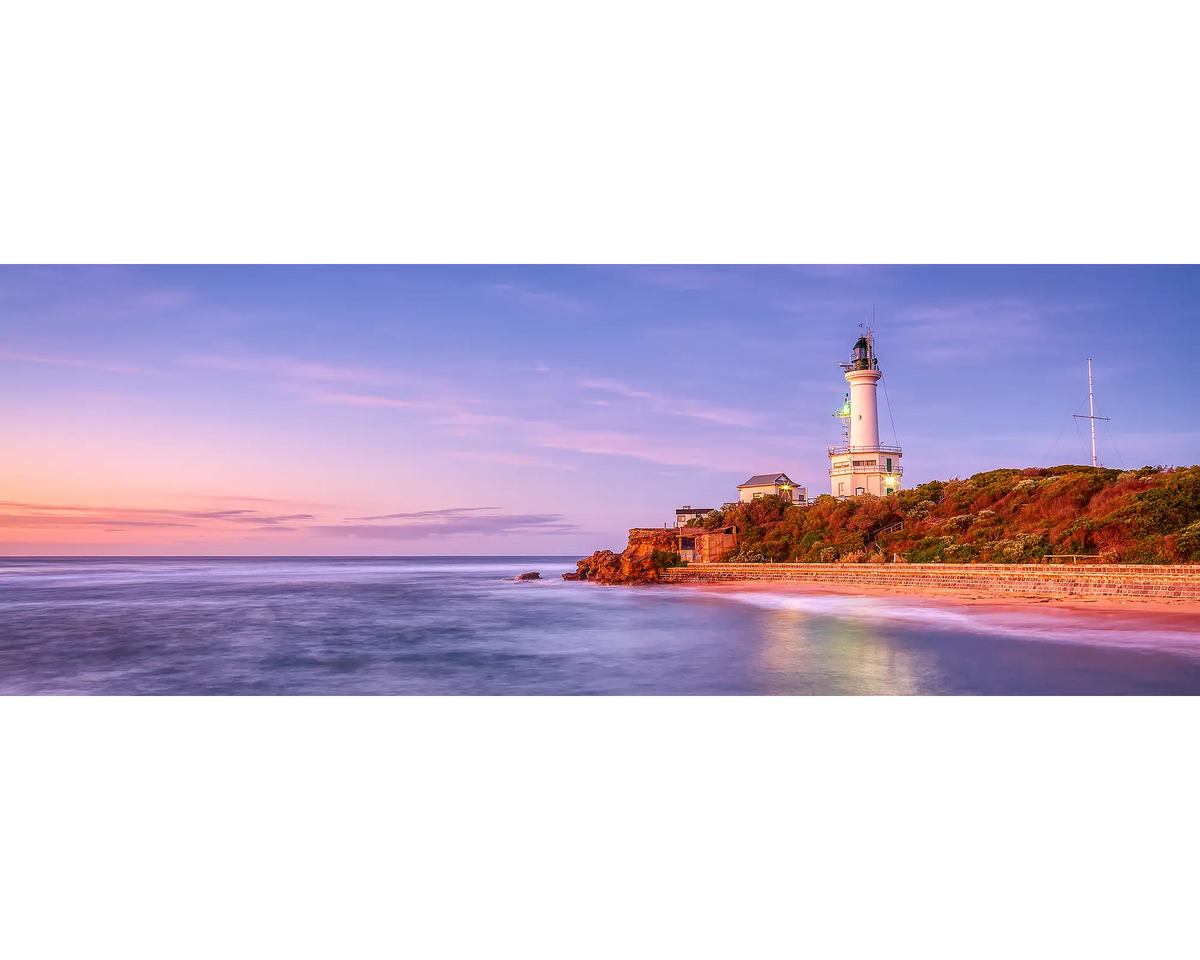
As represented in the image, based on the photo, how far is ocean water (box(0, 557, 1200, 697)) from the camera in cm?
841

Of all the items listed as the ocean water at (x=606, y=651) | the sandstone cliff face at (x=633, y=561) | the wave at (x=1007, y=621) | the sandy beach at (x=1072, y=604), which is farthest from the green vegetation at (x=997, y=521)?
the ocean water at (x=606, y=651)

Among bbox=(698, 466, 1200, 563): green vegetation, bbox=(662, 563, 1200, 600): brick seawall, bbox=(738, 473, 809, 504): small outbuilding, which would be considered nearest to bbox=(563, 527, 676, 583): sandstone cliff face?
bbox=(698, 466, 1200, 563): green vegetation

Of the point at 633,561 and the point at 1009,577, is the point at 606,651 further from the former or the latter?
the point at 633,561

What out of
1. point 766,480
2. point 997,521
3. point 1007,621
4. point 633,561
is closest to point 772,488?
point 766,480

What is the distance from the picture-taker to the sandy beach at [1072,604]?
1030cm

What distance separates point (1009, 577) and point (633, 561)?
12.0 metres
